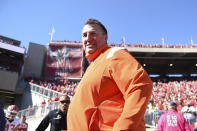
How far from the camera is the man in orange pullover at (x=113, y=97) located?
1080 millimetres

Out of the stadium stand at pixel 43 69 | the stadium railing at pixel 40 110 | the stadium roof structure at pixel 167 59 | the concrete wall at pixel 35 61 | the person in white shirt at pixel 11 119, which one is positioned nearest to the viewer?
the person in white shirt at pixel 11 119

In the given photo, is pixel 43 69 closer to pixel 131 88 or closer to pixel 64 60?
pixel 64 60

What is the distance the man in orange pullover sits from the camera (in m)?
1.08

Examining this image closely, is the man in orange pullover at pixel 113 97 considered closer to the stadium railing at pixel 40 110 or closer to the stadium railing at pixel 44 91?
the stadium railing at pixel 40 110

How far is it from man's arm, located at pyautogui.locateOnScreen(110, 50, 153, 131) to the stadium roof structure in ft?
93.2

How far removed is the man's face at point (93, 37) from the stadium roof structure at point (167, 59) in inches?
1104

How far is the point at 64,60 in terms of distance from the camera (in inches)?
1150

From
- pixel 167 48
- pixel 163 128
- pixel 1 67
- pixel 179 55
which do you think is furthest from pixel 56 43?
pixel 163 128

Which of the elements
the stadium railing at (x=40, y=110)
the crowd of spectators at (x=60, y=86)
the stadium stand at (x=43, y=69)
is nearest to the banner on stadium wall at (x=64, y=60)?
the stadium stand at (x=43, y=69)

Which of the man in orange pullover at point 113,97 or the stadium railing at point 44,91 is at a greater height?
the man in orange pullover at point 113,97

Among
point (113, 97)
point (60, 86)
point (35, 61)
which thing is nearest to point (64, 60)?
point (35, 61)

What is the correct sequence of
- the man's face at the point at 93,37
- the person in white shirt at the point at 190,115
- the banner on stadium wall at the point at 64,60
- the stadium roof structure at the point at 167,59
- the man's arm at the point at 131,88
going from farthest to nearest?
the stadium roof structure at the point at 167,59 < the banner on stadium wall at the point at 64,60 < the person in white shirt at the point at 190,115 < the man's face at the point at 93,37 < the man's arm at the point at 131,88

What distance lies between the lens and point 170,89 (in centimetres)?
1930

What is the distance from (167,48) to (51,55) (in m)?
19.6
